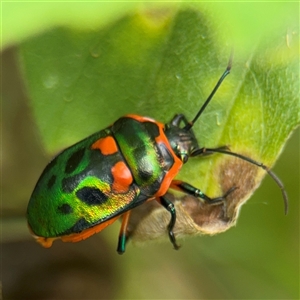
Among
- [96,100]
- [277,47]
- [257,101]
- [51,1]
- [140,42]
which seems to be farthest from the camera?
[96,100]

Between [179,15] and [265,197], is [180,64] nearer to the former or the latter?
[179,15]

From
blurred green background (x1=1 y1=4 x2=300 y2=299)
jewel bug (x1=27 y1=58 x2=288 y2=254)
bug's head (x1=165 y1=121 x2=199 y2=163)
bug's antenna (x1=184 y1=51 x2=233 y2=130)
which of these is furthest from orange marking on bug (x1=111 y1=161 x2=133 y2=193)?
blurred green background (x1=1 y1=4 x2=300 y2=299)

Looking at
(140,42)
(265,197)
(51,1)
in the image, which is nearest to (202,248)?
(265,197)

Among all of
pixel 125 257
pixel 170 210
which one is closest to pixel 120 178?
pixel 170 210

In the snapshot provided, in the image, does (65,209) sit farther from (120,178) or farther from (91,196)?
(120,178)

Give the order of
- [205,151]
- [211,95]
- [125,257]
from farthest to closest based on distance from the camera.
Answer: [125,257] < [205,151] < [211,95]

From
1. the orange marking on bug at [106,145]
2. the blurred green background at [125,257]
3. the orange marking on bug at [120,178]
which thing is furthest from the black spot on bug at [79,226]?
the blurred green background at [125,257]
